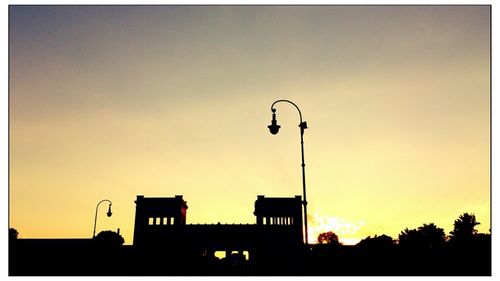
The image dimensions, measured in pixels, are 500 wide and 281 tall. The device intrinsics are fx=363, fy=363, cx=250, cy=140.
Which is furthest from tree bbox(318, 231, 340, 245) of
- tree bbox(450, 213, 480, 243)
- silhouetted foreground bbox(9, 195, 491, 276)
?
silhouetted foreground bbox(9, 195, 491, 276)

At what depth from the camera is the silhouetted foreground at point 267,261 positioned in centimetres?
2823

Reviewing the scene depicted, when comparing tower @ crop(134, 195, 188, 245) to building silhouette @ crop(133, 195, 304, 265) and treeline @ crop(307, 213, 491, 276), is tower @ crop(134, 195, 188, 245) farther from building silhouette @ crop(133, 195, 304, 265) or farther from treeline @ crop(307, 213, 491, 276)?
treeline @ crop(307, 213, 491, 276)

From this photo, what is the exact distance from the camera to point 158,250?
57656 millimetres

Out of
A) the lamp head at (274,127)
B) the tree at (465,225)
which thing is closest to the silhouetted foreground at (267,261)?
the lamp head at (274,127)

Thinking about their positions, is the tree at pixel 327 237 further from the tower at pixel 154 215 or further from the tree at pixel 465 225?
the tower at pixel 154 215

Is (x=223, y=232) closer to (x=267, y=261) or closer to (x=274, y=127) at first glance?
(x=267, y=261)

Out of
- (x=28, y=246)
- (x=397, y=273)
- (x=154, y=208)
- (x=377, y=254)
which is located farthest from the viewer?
(x=154, y=208)

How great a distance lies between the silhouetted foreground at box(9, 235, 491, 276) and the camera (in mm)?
28234

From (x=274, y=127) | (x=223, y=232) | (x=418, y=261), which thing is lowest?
(x=418, y=261)

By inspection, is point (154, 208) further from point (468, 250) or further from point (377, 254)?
point (468, 250)

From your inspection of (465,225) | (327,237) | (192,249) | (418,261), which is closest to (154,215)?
(192,249)

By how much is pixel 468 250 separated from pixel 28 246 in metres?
50.3

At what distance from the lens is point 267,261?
182ft
